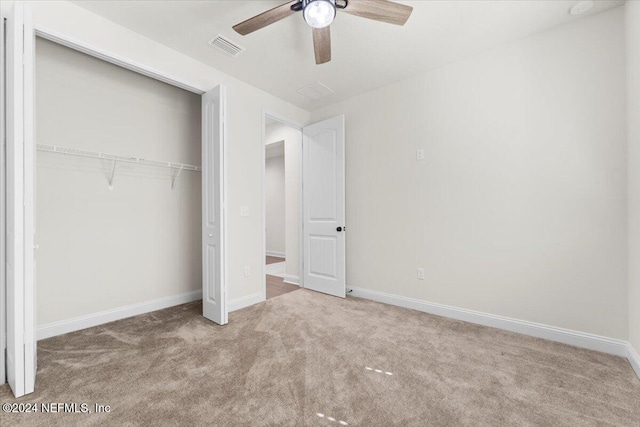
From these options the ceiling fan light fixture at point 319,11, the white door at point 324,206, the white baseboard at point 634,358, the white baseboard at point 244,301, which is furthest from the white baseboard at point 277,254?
the white baseboard at point 634,358

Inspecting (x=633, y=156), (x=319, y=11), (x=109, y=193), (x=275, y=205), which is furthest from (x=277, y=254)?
(x=633, y=156)

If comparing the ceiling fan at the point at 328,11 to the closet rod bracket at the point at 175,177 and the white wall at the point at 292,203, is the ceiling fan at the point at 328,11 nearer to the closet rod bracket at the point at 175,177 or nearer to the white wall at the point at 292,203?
the closet rod bracket at the point at 175,177

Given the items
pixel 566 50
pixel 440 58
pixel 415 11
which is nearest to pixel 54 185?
pixel 415 11

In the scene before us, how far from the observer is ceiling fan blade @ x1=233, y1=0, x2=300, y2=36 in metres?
1.88

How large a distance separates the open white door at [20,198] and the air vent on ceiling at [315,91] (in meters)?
2.55

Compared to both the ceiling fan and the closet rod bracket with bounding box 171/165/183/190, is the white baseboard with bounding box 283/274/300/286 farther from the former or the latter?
the ceiling fan

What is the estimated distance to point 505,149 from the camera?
8.88 ft

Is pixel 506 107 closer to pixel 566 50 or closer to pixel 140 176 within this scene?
pixel 566 50

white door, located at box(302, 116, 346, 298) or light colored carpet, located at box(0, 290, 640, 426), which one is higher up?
white door, located at box(302, 116, 346, 298)

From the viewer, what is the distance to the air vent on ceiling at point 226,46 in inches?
104

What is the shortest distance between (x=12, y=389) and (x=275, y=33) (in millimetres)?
3240

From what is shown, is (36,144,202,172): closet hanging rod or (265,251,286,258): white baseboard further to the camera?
(265,251,286,258): white baseboard

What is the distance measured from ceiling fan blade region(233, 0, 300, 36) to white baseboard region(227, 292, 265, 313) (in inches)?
108

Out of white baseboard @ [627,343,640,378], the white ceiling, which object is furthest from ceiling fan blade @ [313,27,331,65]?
white baseboard @ [627,343,640,378]
